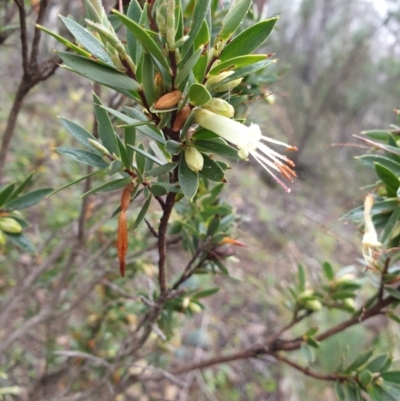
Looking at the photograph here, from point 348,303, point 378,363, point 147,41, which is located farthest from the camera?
point 348,303

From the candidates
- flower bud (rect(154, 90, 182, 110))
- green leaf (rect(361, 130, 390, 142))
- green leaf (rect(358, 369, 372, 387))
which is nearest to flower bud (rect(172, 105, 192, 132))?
flower bud (rect(154, 90, 182, 110))

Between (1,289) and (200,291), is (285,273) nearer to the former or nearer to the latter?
(1,289)

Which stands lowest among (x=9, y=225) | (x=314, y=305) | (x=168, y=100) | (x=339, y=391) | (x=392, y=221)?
(x=339, y=391)

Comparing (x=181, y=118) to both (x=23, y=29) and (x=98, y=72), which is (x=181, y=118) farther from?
(x=23, y=29)

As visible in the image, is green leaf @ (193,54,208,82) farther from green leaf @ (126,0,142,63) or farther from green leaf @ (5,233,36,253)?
green leaf @ (5,233,36,253)

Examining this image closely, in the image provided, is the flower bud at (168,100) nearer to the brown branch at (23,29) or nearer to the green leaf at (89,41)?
the green leaf at (89,41)

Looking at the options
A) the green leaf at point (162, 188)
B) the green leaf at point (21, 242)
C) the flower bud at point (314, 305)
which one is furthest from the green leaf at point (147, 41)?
the flower bud at point (314, 305)

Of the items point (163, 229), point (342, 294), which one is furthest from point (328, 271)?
point (163, 229)
